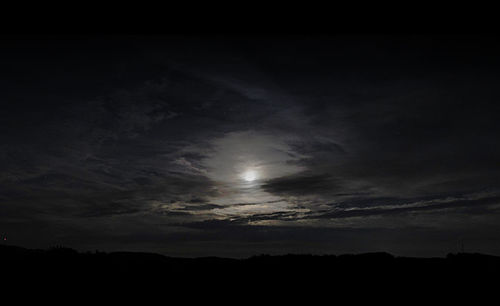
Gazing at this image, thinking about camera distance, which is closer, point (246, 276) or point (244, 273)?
point (246, 276)

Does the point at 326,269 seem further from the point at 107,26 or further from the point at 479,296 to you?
the point at 107,26

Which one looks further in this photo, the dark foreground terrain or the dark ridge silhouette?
the dark ridge silhouette

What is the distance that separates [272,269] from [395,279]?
2.87 m

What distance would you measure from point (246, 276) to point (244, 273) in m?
0.19

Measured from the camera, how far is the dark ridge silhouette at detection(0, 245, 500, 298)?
22.9 feet

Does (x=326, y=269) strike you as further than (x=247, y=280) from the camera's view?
Yes

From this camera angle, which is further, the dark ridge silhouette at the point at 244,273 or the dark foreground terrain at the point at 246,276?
the dark ridge silhouette at the point at 244,273

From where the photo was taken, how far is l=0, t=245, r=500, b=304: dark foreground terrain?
22.3 feet

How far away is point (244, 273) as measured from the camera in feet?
25.9

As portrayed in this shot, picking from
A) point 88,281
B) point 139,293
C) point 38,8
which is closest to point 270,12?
point 38,8

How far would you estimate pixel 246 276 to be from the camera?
7.70 metres

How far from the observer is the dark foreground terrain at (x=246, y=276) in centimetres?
679

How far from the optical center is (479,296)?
6605mm

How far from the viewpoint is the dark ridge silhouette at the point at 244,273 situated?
275 inches
